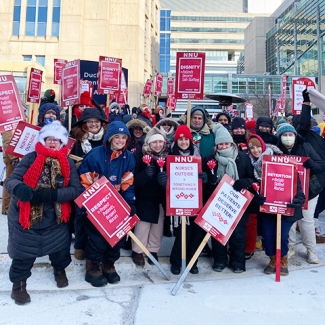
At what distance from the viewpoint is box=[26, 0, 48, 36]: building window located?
86.6 feet

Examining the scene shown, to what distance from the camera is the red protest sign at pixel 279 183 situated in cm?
366

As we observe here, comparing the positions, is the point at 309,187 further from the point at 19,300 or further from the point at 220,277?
the point at 19,300

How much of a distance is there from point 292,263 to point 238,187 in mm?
1531

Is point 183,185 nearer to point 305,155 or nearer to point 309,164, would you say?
point 309,164

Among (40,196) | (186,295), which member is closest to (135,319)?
(186,295)

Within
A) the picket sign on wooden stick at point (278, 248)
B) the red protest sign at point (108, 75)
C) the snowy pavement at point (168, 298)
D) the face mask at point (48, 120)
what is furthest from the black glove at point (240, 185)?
the red protest sign at point (108, 75)

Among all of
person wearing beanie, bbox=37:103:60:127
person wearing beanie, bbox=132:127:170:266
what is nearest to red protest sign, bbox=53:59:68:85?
person wearing beanie, bbox=37:103:60:127

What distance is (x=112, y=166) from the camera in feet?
11.8

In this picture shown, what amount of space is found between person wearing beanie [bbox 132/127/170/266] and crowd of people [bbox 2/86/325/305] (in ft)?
0.04

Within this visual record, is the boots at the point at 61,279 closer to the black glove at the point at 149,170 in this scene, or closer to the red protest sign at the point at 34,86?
the black glove at the point at 149,170

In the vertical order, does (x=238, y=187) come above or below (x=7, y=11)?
below

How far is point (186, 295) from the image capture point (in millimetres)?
3314

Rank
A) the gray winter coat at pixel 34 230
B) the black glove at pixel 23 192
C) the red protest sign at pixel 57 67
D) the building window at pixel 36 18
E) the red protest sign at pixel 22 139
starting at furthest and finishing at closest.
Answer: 1. the building window at pixel 36 18
2. the red protest sign at pixel 57 67
3. the red protest sign at pixel 22 139
4. the gray winter coat at pixel 34 230
5. the black glove at pixel 23 192

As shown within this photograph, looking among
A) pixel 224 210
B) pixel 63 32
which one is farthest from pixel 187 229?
pixel 63 32
